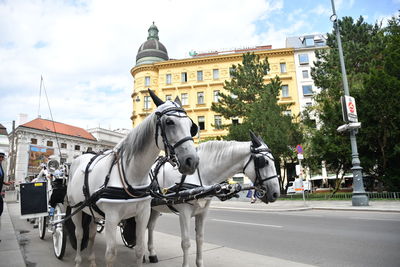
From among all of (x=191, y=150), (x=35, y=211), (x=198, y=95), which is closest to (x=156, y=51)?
(x=198, y=95)

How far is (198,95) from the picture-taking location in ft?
138

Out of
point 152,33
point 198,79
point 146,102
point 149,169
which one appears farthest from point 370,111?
point 152,33

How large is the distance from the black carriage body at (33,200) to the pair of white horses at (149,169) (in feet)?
6.62

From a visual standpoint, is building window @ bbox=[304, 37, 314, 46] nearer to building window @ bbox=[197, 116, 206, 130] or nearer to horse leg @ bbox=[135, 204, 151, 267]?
building window @ bbox=[197, 116, 206, 130]

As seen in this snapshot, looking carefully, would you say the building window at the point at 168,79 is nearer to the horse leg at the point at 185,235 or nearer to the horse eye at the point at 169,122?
the horse leg at the point at 185,235

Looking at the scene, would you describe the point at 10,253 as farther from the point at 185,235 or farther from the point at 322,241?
the point at 322,241

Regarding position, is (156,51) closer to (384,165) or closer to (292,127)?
(292,127)

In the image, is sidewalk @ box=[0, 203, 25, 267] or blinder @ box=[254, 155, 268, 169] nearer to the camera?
blinder @ box=[254, 155, 268, 169]

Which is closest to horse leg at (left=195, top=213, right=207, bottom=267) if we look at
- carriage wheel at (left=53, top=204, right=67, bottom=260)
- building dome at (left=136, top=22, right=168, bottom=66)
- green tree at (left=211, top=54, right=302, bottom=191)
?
carriage wheel at (left=53, top=204, right=67, bottom=260)

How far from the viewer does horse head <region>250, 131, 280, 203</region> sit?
396 centimetres

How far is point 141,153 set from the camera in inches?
111

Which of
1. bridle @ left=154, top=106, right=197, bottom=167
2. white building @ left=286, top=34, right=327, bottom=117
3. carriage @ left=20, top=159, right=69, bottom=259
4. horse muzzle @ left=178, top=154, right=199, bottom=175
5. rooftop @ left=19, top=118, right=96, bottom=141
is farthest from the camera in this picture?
rooftop @ left=19, top=118, right=96, bottom=141

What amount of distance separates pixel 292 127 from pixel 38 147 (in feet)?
148

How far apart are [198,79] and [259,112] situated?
71.4ft
